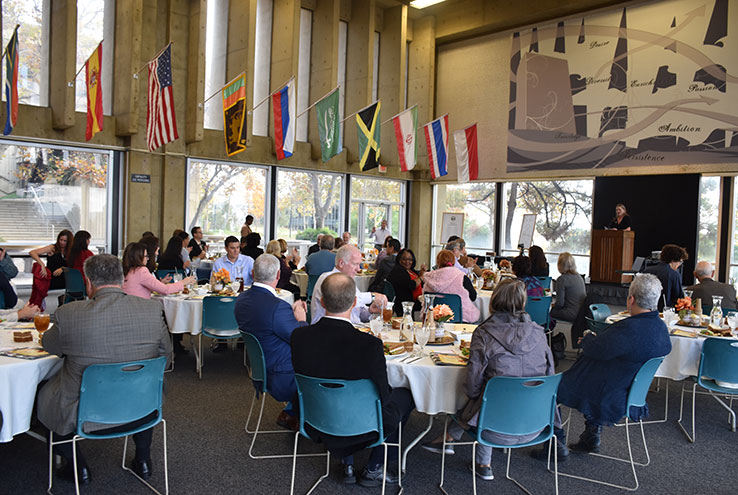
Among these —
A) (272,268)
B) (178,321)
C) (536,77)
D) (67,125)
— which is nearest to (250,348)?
(272,268)

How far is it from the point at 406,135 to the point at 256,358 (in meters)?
8.77

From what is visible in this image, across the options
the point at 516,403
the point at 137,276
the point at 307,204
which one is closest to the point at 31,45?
the point at 307,204

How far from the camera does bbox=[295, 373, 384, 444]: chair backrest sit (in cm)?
308

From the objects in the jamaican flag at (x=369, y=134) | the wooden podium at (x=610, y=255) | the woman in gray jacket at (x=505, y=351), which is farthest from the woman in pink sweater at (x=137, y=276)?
the wooden podium at (x=610, y=255)

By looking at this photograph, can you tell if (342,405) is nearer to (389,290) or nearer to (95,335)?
(95,335)

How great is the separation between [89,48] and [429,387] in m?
10.8

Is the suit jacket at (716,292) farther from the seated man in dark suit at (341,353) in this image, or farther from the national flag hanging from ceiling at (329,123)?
the national flag hanging from ceiling at (329,123)

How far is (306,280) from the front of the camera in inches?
396

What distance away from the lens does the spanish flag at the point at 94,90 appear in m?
9.25

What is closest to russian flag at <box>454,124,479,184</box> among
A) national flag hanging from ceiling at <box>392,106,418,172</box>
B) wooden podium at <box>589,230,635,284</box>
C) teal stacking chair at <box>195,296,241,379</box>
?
national flag hanging from ceiling at <box>392,106,418,172</box>

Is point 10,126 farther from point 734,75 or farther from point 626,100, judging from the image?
point 734,75

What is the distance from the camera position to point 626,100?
1293 cm

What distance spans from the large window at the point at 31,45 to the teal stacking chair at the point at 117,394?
9.35 meters

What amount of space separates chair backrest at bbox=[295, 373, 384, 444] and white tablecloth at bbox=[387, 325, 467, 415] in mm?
493
